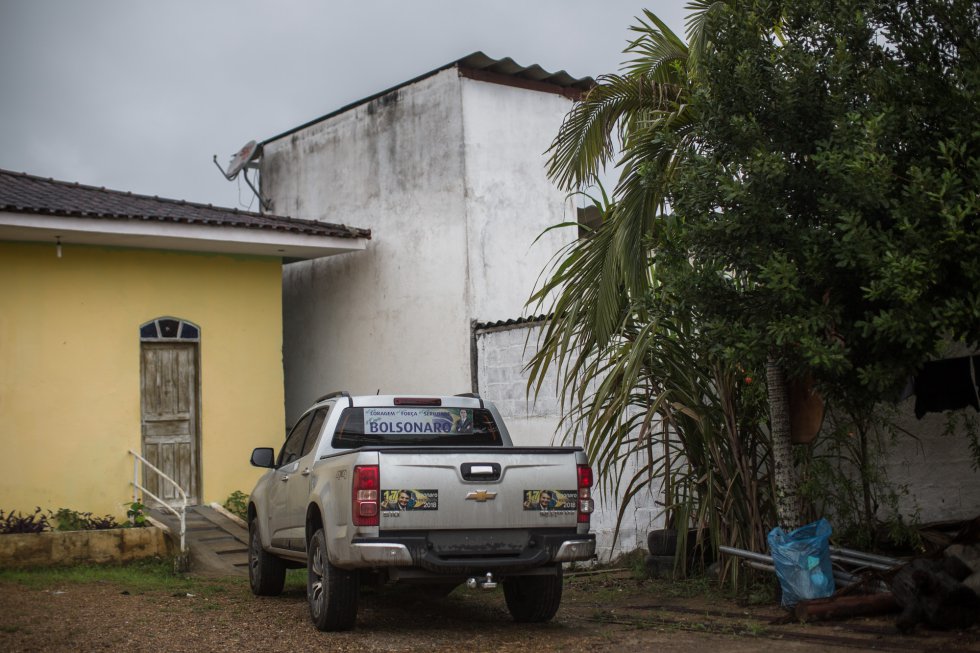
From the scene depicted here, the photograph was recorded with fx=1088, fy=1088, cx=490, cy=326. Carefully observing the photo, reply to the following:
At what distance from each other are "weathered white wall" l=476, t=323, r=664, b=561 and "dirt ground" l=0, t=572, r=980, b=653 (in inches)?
32.8

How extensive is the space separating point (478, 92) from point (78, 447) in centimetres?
716

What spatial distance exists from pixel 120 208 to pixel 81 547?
448cm

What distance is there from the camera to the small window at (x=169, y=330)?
14719 mm

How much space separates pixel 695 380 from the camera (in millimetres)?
9539

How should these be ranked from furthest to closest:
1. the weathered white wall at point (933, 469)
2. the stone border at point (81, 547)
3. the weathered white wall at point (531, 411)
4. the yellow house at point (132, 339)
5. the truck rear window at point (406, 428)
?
the yellow house at point (132, 339)
the stone border at point (81, 547)
the weathered white wall at point (531, 411)
the weathered white wall at point (933, 469)
the truck rear window at point (406, 428)

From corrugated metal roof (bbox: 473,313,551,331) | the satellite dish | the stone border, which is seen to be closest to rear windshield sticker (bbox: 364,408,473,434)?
corrugated metal roof (bbox: 473,313,551,331)

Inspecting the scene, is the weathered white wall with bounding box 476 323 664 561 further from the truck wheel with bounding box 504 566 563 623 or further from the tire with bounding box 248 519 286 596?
the tire with bounding box 248 519 286 596

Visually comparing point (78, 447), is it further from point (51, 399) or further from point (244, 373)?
point (244, 373)

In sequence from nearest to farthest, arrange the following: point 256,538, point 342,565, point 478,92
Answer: point 342,565 → point 256,538 → point 478,92

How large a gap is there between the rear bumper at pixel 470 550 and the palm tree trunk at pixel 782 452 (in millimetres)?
1742

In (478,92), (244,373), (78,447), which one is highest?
(478,92)

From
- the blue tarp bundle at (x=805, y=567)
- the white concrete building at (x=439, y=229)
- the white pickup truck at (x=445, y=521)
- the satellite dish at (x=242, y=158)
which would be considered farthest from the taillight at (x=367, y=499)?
the satellite dish at (x=242, y=158)

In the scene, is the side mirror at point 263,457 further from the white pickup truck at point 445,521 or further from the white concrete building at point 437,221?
the white concrete building at point 437,221

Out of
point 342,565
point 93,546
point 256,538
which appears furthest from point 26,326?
point 342,565
